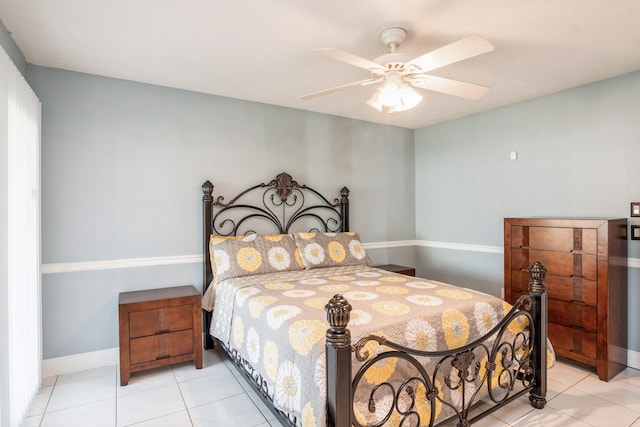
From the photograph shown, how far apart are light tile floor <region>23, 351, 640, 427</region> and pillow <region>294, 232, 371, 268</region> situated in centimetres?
120

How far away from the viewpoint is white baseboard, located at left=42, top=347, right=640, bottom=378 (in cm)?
274

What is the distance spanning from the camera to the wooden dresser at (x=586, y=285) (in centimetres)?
264

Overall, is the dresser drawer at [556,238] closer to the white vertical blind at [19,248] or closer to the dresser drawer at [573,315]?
the dresser drawer at [573,315]

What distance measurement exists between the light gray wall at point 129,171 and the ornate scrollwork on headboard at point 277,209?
0.42 feet

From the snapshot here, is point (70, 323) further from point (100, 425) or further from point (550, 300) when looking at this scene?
point (550, 300)

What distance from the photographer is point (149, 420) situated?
7.10ft

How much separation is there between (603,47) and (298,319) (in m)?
2.77

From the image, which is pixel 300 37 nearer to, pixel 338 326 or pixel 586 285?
pixel 338 326

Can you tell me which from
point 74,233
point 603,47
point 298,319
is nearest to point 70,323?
point 74,233

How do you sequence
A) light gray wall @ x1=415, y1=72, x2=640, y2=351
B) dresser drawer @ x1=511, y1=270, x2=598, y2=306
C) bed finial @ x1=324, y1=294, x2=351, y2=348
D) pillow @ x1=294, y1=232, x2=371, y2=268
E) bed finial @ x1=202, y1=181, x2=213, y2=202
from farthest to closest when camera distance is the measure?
1. pillow @ x1=294, y1=232, x2=371, y2=268
2. bed finial @ x1=202, y1=181, x2=213, y2=202
3. light gray wall @ x1=415, y1=72, x2=640, y2=351
4. dresser drawer @ x1=511, y1=270, x2=598, y2=306
5. bed finial @ x1=324, y1=294, x2=351, y2=348

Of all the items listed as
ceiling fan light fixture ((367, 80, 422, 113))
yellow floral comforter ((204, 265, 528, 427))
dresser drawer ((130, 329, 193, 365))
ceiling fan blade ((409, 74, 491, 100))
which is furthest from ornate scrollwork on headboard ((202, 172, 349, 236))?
ceiling fan blade ((409, 74, 491, 100))

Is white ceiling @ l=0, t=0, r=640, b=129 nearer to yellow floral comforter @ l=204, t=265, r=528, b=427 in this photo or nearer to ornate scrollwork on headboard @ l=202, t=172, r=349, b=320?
ornate scrollwork on headboard @ l=202, t=172, r=349, b=320

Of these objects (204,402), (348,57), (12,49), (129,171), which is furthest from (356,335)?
(12,49)

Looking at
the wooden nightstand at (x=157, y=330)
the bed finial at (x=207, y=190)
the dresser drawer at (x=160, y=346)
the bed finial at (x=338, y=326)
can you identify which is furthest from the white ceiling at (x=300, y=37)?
the dresser drawer at (x=160, y=346)
